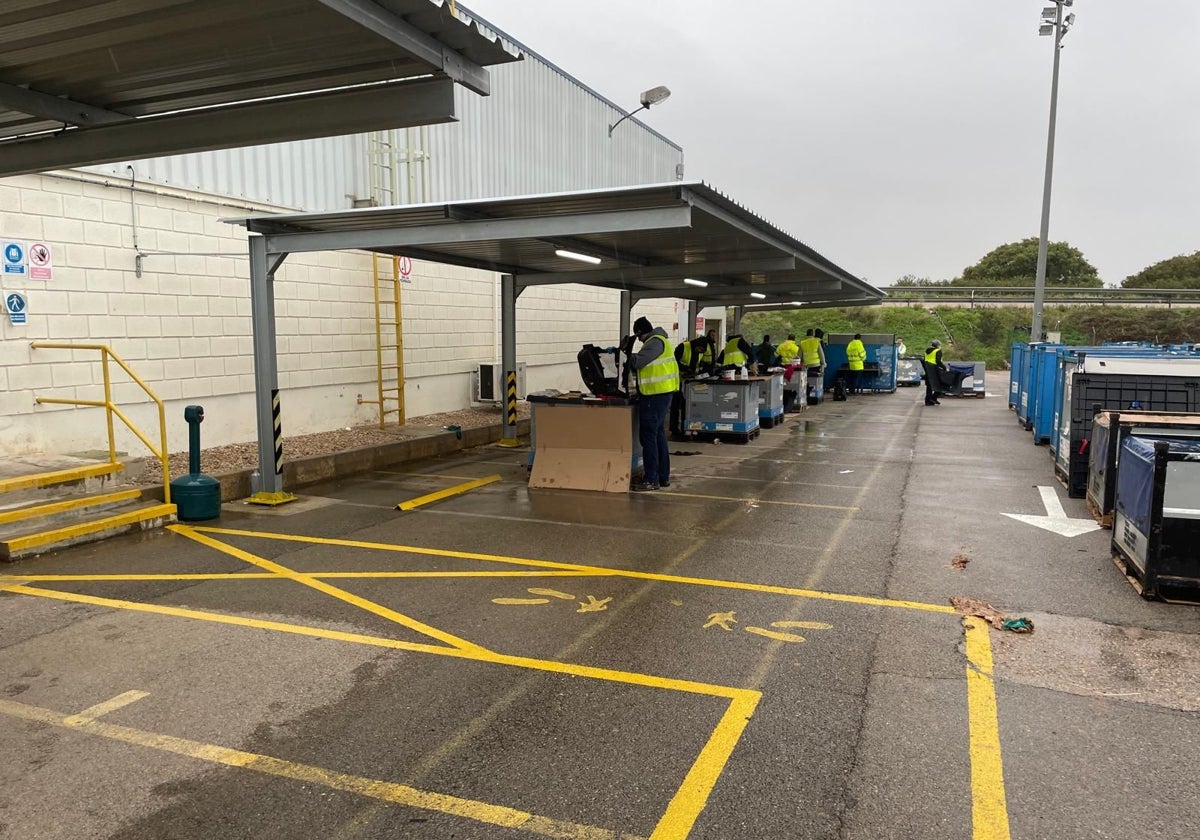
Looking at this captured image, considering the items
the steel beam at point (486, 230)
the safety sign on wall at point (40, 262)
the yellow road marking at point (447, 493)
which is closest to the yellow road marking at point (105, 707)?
the yellow road marking at point (447, 493)

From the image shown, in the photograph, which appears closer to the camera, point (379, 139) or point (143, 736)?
point (143, 736)

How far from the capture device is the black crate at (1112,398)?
917cm

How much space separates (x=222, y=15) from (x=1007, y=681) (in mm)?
5685

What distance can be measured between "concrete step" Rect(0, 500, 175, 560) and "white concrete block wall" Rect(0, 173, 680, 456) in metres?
1.69

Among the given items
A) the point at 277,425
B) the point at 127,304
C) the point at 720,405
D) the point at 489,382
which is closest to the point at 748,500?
the point at 720,405

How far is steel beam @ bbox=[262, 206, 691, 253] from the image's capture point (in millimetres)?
8078

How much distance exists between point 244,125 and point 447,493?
5.42m

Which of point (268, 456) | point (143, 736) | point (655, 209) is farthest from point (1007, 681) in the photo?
point (268, 456)

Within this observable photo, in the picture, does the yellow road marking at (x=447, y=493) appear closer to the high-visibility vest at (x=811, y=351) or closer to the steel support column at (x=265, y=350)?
the steel support column at (x=265, y=350)

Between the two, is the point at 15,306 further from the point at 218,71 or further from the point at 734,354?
the point at 734,354

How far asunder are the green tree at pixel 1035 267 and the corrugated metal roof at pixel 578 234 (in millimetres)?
49322

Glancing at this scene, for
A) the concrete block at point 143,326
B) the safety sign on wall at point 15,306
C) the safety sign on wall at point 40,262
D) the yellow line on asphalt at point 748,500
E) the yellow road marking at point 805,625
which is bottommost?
the yellow line on asphalt at point 748,500

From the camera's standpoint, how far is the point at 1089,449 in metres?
9.15

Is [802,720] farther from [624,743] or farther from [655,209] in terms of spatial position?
[655,209]
